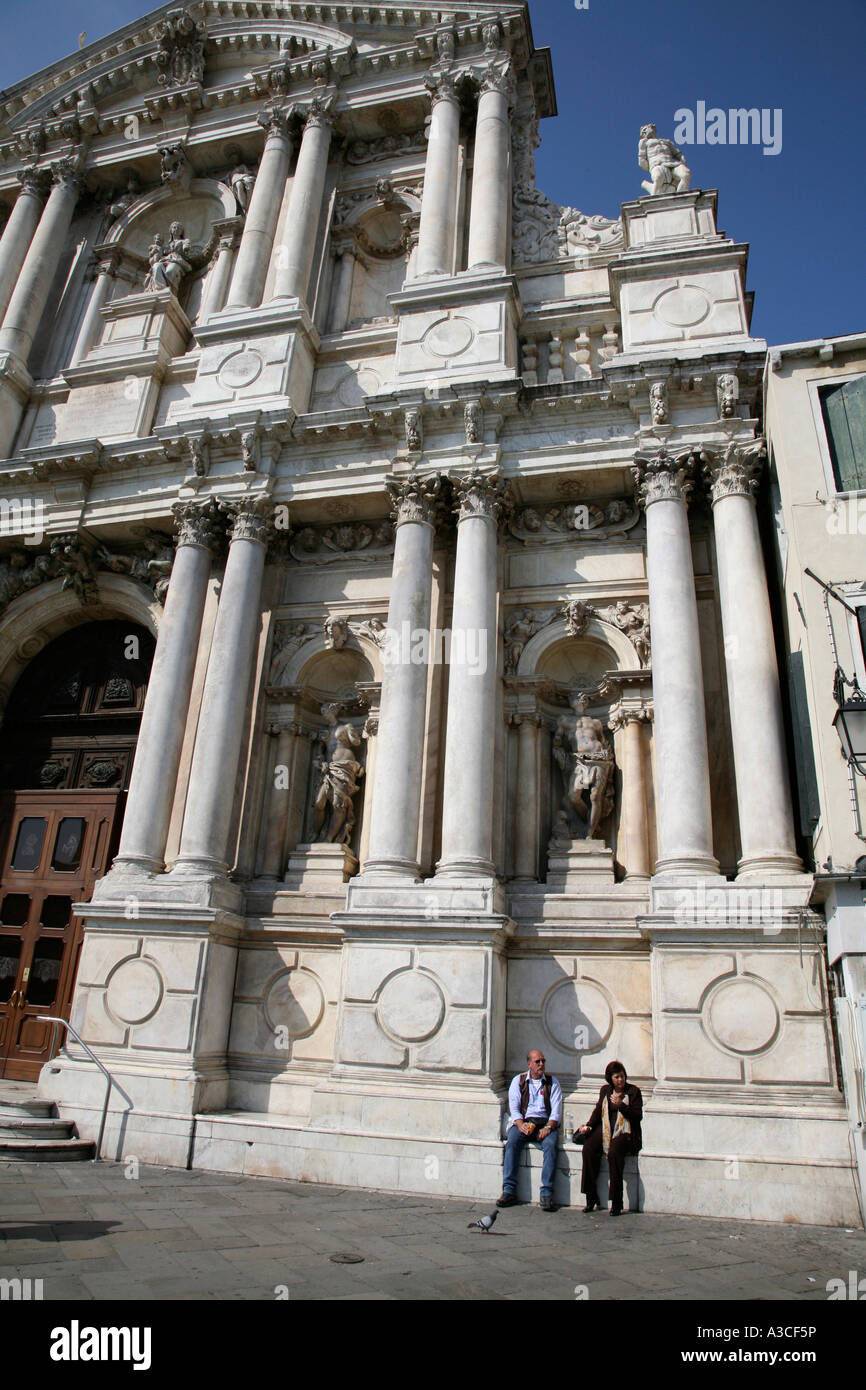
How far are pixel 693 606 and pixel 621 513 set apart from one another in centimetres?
253

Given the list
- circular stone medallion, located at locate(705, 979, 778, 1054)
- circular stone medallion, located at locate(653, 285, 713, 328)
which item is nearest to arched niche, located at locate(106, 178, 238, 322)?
circular stone medallion, located at locate(653, 285, 713, 328)

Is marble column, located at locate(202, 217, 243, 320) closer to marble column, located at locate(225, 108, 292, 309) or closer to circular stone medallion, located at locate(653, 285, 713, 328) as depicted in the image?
marble column, located at locate(225, 108, 292, 309)

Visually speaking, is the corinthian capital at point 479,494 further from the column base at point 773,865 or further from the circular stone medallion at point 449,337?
the column base at point 773,865

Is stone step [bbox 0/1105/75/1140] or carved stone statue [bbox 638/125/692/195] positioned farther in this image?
carved stone statue [bbox 638/125/692/195]

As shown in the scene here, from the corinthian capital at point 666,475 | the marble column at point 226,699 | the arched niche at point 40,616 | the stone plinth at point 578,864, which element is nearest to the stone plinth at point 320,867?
the marble column at point 226,699

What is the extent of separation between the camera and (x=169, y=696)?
14.3 m

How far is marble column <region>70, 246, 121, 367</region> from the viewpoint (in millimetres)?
19656

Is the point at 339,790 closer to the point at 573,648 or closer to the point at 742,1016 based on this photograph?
the point at 573,648

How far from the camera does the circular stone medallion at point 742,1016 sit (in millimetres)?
10102

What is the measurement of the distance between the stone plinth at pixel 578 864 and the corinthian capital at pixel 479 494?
16.6 ft

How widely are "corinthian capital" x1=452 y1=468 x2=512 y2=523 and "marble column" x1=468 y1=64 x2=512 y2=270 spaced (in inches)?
180

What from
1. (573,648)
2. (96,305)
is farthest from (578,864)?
(96,305)
